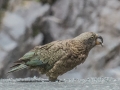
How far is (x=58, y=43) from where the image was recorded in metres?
8.71

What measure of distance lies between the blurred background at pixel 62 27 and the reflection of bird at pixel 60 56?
11291 mm

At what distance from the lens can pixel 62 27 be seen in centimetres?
2428

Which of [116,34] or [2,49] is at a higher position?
[116,34]

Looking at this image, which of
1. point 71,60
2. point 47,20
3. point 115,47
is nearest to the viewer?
point 71,60

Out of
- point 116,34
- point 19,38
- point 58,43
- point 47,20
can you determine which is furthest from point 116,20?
point 58,43

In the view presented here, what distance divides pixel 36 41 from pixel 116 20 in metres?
3.82

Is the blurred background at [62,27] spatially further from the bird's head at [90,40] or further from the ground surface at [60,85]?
the bird's head at [90,40]

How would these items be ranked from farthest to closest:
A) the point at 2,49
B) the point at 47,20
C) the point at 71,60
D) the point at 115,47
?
the point at 47,20 < the point at 115,47 < the point at 2,49 < the point at 71,60

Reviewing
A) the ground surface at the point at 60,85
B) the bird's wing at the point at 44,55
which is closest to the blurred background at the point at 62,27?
the bird's wing at the point at 44,55

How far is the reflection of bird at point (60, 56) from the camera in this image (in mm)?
8367

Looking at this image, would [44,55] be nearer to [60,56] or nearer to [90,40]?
[60,56]

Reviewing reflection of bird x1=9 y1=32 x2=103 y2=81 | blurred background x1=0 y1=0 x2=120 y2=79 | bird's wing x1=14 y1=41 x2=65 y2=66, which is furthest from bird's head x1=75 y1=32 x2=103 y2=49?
blurred background x1=0 y1=0 x2=120 y2=79

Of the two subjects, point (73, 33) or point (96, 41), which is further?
point (73, 33)

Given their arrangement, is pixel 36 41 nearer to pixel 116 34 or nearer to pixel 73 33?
pixel 73 33
